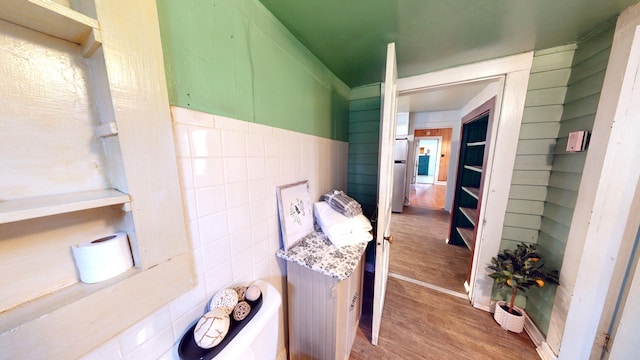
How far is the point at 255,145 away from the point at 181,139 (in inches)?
12.3

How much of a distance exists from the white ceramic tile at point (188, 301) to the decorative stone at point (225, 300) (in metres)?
0.04

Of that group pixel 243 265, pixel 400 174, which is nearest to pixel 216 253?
pixel 243 265

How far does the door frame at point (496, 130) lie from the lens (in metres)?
1.33

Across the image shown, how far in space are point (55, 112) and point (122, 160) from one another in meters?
0.16

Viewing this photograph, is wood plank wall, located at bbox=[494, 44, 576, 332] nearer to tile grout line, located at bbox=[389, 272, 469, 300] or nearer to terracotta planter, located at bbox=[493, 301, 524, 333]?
terracotta planter, located at bbox=[493, 301, 524, 333]

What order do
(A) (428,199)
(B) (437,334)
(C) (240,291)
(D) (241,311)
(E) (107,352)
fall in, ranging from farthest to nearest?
1. (A) (428,199)
2. (B) (437,334)
3. (C) (240,291)
4. (D) (241,311)
5. (E) (107,352)

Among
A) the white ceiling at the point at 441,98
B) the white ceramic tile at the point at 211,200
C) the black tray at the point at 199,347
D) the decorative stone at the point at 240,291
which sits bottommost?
the black tray at the point at 199,347

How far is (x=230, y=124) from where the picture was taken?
76cm

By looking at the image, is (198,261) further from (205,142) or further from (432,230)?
(432,230)

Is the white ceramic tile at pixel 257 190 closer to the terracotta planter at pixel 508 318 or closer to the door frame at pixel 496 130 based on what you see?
the door frame at pixel 496 130

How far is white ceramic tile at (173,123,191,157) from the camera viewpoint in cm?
60

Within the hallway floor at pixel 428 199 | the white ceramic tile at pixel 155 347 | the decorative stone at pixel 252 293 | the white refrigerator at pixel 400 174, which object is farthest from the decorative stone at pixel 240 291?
the hallway floor at pixel 428 199

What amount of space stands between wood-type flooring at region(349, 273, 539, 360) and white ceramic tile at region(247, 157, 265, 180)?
137 centimetres

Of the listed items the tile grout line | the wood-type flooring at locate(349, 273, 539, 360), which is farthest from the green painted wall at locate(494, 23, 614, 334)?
the tile grout line
